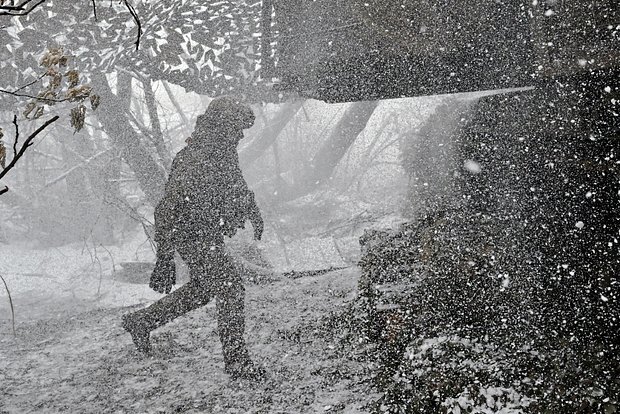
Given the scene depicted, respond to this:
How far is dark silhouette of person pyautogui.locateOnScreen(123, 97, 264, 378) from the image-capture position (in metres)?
3.56

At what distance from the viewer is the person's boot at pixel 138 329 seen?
404 cm

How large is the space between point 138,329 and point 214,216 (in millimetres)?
1202

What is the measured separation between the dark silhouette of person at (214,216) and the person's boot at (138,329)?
41 centimetres

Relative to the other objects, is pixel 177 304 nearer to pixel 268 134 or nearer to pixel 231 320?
pixel 231 320

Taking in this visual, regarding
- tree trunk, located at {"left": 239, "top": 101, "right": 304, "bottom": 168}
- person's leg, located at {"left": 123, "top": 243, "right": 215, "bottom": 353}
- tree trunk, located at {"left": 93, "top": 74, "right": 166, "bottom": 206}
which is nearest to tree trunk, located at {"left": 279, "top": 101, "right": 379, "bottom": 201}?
tree trunk, located at {"left": 239, "top": 101, "right": 304, "bottom": 168}

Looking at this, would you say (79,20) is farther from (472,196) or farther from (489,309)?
(489,309)

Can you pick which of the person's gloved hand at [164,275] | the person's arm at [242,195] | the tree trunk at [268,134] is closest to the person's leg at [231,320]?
the person's arm at [242,195]

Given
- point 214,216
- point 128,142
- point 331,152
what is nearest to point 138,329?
point 214,216

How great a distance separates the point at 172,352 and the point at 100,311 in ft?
7.75

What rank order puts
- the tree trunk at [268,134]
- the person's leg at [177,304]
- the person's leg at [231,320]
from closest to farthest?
the person's leg at [231,320] → the person's leg at [177,304] → the tree trunk at [268,134]

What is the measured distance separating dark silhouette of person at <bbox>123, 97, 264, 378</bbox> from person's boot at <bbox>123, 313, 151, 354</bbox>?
41 centimetres

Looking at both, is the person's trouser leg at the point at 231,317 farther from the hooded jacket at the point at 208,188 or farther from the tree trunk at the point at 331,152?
the tree trunk at the point at 331,152

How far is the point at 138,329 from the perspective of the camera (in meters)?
4.06

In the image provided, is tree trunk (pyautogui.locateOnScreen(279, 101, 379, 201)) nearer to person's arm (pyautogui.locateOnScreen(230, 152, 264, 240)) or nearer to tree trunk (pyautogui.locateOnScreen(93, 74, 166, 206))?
tree trunk (pyautogui.locateOnScreen(93, 74, 166, 206))
